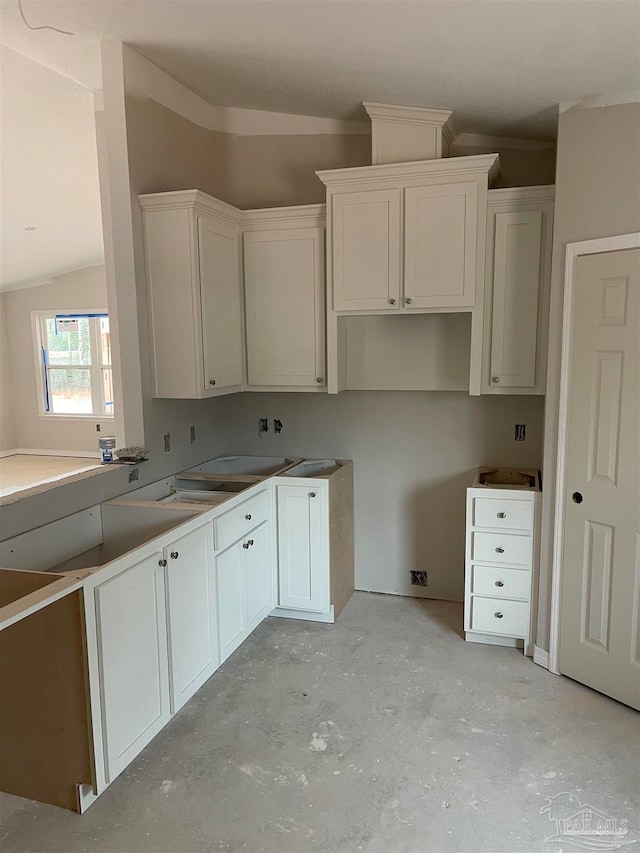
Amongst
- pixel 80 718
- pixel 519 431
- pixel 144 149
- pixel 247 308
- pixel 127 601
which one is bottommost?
pixel 80 718

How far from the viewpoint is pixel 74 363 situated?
27.0 feet

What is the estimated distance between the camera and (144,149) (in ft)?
9.66

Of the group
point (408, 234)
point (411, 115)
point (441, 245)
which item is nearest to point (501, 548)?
point (441, 245)

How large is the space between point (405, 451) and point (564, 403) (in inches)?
45.7

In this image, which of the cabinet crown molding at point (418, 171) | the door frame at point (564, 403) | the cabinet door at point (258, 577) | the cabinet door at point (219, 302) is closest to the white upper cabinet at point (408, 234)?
the cabinet crown molding at point (418, 171)

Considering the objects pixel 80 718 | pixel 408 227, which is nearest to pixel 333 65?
pixel 408 227

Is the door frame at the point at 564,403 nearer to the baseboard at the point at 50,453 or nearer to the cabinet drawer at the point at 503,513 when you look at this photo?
the cabinet drawer at the point at 503,513

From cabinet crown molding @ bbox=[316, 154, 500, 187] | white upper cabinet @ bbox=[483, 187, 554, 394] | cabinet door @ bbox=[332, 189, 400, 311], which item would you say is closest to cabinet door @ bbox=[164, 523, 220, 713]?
cabinet door @ bbox=[332, 189, 400, 311]

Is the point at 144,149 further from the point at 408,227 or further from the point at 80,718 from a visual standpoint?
the point at 80,718

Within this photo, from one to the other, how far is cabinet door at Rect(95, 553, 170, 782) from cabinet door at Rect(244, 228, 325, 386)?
144cm

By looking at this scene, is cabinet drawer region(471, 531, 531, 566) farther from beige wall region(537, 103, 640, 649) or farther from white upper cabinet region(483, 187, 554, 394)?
white upper cabinet region(483, 187, 554, 394)

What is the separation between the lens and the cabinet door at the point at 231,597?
2.86 metres

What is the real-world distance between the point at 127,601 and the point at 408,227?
85.6 inches

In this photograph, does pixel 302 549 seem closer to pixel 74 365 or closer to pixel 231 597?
pixel 231 597
